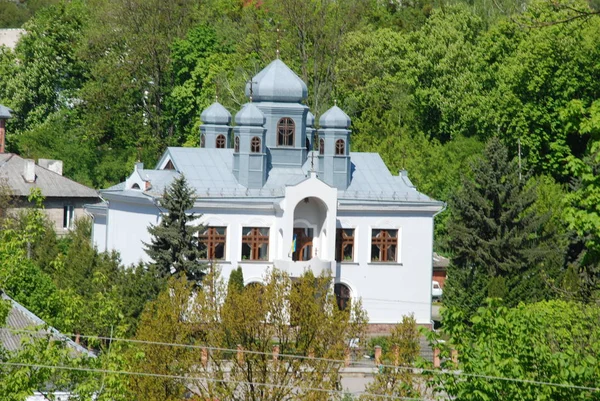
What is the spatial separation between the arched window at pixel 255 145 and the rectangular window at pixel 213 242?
10.5 ft

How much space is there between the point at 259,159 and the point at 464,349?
3140 cm

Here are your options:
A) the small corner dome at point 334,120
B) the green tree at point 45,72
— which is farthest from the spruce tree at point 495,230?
the green tree at point 45,72

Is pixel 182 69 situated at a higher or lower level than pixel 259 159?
higher

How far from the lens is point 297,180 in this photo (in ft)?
179

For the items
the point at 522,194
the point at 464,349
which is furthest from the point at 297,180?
the point at 464,349

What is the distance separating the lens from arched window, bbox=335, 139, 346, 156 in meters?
56.7

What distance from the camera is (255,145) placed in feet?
182

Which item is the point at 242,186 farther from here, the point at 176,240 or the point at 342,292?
the point at 176,240

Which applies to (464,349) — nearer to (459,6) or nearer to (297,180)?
(297,180)

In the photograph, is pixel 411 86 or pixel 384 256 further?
pixel 411 86

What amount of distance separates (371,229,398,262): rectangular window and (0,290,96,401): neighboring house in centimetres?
2154

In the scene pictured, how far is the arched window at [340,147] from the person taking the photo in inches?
2233

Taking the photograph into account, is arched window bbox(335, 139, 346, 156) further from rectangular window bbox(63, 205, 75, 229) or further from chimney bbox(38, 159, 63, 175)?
chimney bbox(38, 159, 63, 175)

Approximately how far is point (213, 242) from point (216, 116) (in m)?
7.82
